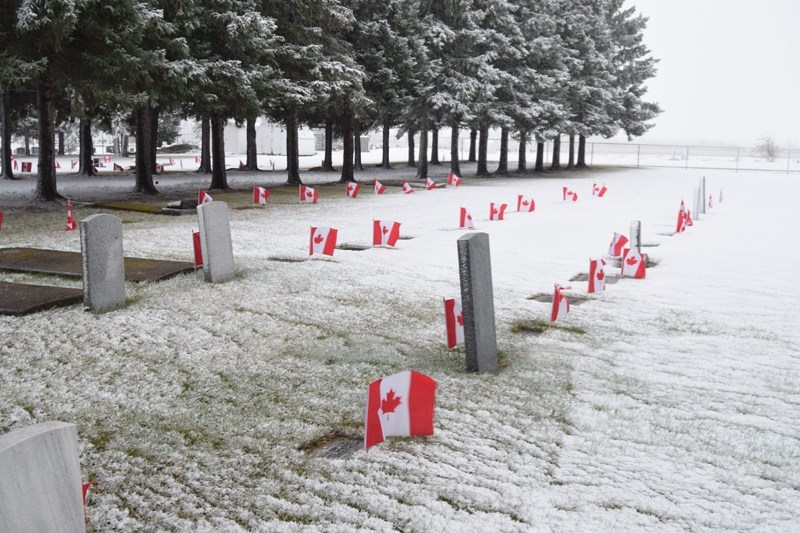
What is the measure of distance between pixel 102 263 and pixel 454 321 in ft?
11.3

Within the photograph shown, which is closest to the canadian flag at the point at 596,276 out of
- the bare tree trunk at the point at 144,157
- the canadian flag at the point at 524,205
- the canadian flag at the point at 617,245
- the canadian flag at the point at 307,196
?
the canadian flag at the point at 617,245

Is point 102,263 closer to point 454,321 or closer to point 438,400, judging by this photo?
point 454,321

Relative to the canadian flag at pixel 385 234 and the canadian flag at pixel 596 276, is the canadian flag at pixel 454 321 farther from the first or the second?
the canadian flag at pixel 385 234

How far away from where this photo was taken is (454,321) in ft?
20.2

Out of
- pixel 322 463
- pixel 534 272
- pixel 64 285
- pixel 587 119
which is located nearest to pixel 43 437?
pixel 322 463

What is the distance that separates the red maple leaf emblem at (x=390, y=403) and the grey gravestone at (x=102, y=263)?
3.96 meters

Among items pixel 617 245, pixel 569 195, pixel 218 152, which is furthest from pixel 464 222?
pixel 218 152

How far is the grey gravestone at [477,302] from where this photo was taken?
17.6 ft

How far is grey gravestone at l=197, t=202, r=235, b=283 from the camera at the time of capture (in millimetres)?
8352

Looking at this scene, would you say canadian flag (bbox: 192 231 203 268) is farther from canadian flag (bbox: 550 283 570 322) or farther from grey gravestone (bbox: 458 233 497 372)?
grey gravestone (bbox: 458 233 497 372)

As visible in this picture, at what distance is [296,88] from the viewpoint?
20.4 meters

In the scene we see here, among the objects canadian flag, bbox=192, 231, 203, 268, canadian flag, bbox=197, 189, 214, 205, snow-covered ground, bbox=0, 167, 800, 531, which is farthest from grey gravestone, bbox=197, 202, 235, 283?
canadian flag, bbox=197, 189, 214, 205

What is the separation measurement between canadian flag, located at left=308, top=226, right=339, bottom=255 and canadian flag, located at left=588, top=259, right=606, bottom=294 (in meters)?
3.89

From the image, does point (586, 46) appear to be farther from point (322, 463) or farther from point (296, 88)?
point (322, 463)
